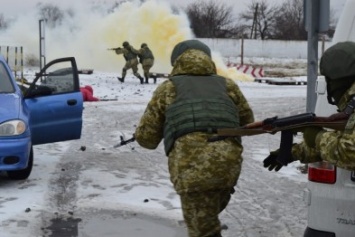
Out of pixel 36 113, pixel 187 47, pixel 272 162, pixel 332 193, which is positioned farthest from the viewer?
pixel 36 113

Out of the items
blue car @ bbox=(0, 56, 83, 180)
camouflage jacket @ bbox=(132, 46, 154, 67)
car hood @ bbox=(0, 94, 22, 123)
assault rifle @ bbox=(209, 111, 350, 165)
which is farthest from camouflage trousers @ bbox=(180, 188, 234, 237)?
camouflage jacket @ bbox=(132, 46, 154, 67)

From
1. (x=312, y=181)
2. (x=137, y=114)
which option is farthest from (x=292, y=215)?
(x=137, y=114)

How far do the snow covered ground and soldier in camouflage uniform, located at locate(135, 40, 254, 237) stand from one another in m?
1.86

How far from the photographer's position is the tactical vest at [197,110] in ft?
12.5

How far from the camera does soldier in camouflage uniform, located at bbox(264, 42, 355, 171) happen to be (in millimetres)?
2828

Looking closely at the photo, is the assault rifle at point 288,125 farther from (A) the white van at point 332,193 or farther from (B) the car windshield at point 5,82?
(B) the car windshield at point 5,82

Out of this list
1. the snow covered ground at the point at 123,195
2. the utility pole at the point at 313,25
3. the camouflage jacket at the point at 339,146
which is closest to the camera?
the camouflage jacket at the point at 339,146

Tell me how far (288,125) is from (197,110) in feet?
2.87

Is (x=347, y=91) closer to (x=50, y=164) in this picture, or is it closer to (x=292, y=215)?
(x=292, y=215)

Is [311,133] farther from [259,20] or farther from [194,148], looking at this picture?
[259,20]

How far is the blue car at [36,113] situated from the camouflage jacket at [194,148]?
347 cm

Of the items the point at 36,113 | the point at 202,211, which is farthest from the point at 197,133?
the point at 36,113

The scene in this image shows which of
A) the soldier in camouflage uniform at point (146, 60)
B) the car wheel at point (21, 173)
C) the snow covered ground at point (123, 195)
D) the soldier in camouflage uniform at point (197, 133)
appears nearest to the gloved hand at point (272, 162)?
the soldier in camouflage uniform at point (197, 133)

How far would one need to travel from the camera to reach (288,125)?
10.1 feet
